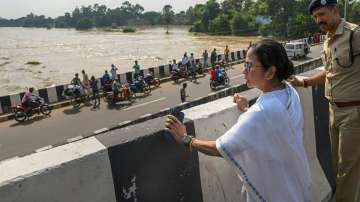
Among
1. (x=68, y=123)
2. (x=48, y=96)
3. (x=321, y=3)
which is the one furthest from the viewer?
(x=48, y=96)

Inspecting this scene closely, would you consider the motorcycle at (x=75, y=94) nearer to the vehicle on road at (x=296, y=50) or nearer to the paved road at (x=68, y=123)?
the paved road at (x=68, y=123)

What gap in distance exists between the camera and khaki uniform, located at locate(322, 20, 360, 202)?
2445mm

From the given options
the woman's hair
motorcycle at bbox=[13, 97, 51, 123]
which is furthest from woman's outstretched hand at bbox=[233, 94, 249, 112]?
motorcycle at bbox=[13, 97, 51, 123]

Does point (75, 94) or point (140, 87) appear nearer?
point (75, 94)

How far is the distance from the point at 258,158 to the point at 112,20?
505 ft

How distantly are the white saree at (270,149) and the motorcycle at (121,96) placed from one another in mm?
13747

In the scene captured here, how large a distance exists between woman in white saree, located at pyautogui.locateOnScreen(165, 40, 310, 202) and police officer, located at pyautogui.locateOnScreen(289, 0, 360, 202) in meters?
1.01

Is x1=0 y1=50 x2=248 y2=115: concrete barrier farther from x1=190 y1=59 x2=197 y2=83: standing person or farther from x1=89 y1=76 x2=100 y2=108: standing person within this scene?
x1=190 y1=59 x2=197 y2=83: standing person

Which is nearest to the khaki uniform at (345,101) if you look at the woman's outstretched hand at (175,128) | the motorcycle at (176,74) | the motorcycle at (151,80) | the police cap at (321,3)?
the police cap at (321,3)

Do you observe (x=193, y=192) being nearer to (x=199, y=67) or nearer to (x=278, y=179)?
(x=278, y=179)

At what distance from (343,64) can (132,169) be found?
1552 millimetres

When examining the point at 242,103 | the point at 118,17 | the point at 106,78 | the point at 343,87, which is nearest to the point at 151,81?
the point at 106,78

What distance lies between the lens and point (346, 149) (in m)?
2.51

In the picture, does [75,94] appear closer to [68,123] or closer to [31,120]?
[31,120]
